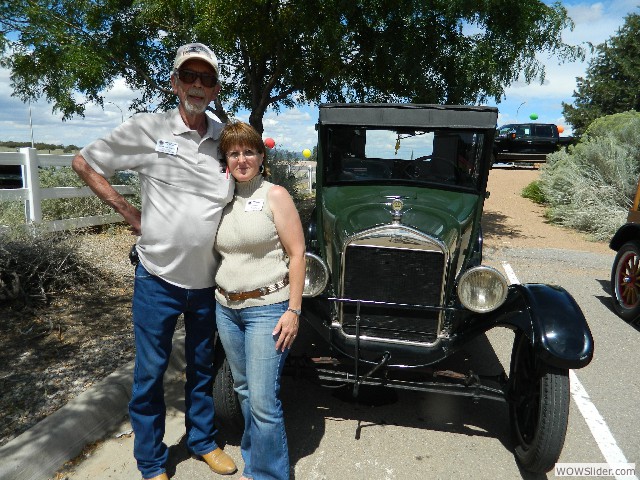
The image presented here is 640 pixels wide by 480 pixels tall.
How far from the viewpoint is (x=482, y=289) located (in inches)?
117

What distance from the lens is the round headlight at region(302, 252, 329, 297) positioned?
121 inches

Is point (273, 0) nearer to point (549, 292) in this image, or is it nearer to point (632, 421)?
point (549, 292)

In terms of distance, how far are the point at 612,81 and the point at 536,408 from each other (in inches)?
1555

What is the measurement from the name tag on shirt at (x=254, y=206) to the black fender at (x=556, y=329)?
1631 millimetres

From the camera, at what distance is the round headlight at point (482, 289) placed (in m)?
2.92

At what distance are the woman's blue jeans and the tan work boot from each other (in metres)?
0.30

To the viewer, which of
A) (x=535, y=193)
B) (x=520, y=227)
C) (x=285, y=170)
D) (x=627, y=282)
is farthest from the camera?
(x=535, y=193)

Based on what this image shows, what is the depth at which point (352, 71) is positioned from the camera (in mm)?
8953

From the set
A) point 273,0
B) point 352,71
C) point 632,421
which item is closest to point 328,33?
point 273,0

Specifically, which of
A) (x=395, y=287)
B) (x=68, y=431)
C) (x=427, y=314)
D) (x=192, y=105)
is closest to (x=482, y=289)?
A: (x=427, y=314)

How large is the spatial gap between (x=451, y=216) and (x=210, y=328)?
1854mm

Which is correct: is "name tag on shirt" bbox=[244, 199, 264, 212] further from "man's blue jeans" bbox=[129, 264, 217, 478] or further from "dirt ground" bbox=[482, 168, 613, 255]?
"dirt ground" bbox=[482, 168, 613, 255]

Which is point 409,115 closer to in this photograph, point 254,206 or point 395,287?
point 395,287

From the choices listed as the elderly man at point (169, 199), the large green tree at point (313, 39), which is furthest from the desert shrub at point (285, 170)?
the elderly man at point (169, 199)
